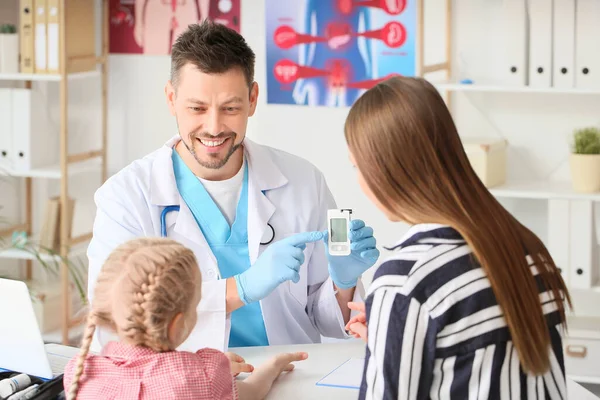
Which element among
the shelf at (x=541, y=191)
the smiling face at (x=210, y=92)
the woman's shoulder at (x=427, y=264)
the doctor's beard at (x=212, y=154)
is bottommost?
the shelf at (x=541, y=191)

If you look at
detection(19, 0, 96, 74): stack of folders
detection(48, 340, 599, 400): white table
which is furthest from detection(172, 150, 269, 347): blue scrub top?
detection(19, 0, 96, 74): stack of folders

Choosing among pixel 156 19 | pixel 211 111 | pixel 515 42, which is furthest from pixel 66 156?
pixel 515 42

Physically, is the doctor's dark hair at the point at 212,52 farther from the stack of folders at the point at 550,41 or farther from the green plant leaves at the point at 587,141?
the green plant leaves at the point at 587,141

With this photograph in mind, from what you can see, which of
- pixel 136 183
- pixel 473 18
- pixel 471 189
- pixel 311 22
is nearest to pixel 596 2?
pixel 473 18

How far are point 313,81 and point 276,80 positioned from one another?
157mm

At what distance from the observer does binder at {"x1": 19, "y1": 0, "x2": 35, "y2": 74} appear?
11.7 feet

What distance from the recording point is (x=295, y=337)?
2.16m

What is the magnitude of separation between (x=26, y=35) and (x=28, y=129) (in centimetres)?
38

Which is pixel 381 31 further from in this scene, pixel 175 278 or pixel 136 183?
pixel 175 278

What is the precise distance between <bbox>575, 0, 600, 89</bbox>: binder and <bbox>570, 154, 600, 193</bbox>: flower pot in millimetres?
246

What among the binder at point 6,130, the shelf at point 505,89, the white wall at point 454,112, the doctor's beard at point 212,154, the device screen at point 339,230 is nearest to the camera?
the device screen at point 339,230

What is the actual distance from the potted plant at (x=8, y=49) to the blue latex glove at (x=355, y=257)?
215 cm

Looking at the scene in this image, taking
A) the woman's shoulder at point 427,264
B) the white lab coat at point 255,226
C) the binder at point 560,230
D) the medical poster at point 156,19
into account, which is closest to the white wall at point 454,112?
the medical poster at point 156,19

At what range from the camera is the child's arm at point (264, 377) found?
1.60m
